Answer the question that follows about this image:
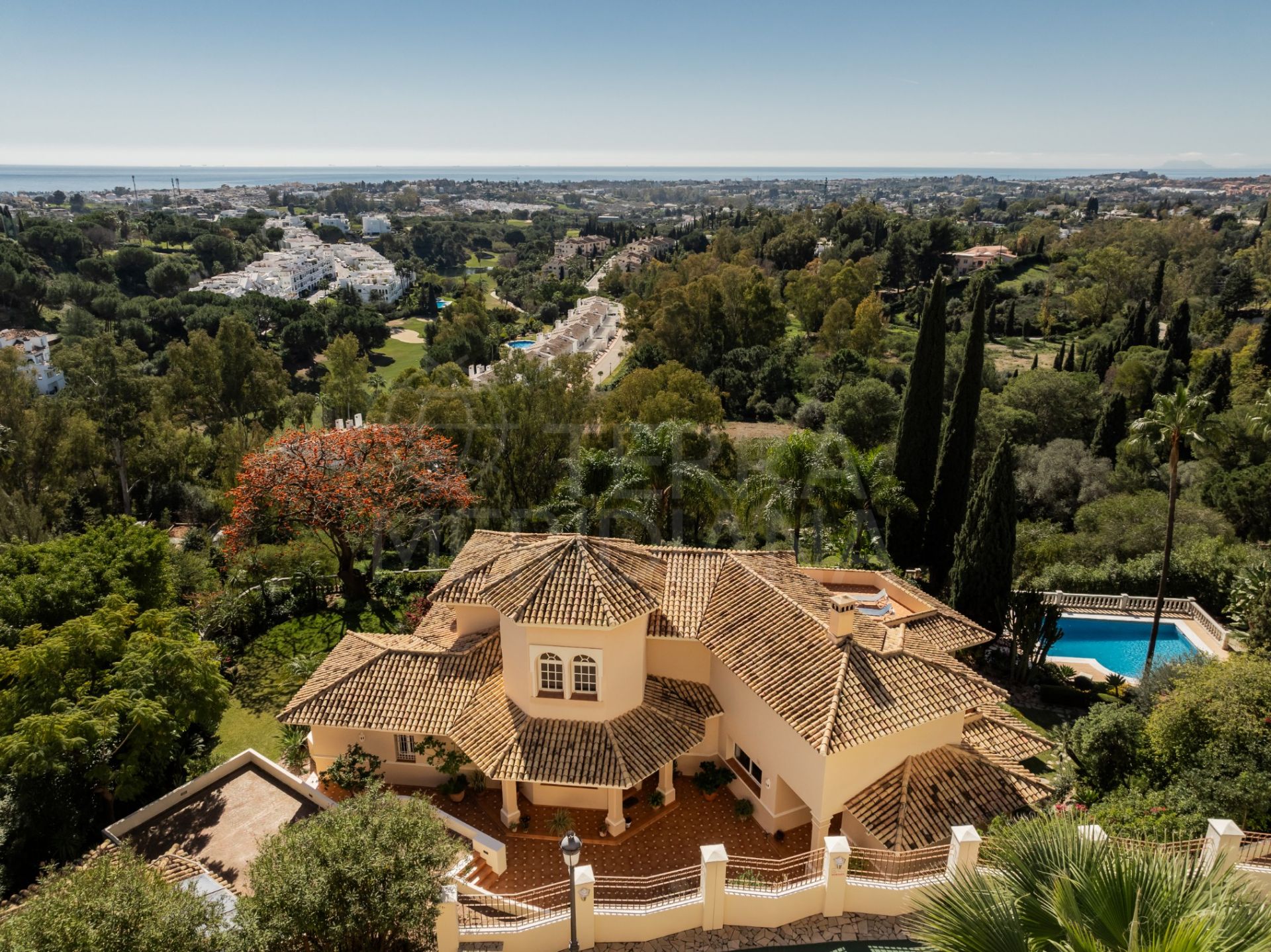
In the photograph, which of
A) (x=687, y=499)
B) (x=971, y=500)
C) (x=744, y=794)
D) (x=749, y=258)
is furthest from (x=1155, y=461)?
(x=749, y=258)

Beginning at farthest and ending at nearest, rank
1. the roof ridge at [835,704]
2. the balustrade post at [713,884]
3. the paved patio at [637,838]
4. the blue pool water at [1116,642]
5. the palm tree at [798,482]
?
the palm tree at [798,482] < the blue pool water at [1116,642] < the paved patio at [637,838] < the roof ridge at [835,704] < the balustrade post at [713,884]

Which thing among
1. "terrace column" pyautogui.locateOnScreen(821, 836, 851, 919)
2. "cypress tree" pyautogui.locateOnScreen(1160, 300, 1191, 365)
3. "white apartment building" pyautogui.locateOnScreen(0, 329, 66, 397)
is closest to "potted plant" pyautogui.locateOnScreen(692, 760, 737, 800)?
"terrace column" pyautogui.locateOnScreen(821, 836, 851, 919)

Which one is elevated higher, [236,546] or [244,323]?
[244,323]

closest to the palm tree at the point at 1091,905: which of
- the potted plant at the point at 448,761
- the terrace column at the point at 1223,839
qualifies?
the terrace column at the point at 1223,839

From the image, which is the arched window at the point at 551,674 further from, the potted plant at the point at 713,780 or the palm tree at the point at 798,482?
the palm tree at the point at 798,482

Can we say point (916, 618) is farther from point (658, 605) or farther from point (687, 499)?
point (687, 499)

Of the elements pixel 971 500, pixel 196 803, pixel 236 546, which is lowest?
pixel 196 803
